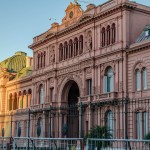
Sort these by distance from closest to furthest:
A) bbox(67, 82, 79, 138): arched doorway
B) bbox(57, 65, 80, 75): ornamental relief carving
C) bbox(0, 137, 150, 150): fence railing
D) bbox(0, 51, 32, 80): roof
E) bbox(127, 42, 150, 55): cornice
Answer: bbox(0, 137, 150, 150): fence railing → bbox(127, 42, 150, 55): cornice → bbox(67, 82, 79, 138): arched doorway → bbox(57, 65, 80, 75): ornamental relief carving → bbox(0, 51, 32, 80): roof

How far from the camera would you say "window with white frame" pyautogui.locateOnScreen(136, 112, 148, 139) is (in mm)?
36269

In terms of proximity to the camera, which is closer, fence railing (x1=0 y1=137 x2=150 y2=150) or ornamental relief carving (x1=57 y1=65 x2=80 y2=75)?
fence railing (x1=0 y1=137 x2=150 y2=150)

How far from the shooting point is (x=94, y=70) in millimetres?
44531

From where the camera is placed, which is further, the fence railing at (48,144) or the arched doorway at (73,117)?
the arched doorway at (73,117)

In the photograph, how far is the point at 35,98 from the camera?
57.3 metres

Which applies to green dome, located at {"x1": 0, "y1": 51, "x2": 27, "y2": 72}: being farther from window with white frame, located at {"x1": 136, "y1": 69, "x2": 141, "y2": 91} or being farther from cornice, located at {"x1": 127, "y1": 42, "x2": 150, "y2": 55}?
window with white frame, located at {"x1": 136, "y1": 69, "x2": 141, "y2": 91}

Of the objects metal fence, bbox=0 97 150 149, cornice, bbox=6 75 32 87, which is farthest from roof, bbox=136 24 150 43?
cornice, bbox=6 75 32 87

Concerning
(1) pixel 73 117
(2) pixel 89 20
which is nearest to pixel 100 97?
(1) pixel 73 117

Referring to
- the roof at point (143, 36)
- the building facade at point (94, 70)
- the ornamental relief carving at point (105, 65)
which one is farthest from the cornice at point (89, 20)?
the ornamental relief carving at point (105, 65)

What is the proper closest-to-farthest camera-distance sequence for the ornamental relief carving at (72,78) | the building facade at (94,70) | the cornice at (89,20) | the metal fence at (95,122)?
A: 1. the metal fence at (95,122)
2. the building facade at (94,70)
3. the cornice at (89,20)
4. the ornamental relief carving at (72,78)

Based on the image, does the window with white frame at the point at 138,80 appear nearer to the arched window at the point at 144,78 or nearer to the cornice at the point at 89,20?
the arched window at the point at 144,78

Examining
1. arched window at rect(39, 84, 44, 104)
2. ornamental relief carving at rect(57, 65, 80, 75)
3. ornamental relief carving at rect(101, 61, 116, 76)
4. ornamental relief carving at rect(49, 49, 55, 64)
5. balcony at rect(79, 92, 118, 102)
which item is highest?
ornamental relief carving at rect(49, 49, 55, 64)

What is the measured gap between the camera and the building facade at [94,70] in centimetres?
3897

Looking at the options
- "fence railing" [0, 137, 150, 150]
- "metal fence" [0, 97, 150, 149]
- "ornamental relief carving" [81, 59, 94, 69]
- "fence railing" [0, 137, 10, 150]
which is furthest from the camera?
→ "ornamental relief carving" [81, 59, 94, 69]
